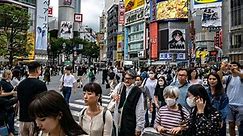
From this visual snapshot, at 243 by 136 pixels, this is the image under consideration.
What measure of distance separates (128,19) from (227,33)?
60652 mm

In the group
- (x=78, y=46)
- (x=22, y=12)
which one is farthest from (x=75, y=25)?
(x=22, y=12)

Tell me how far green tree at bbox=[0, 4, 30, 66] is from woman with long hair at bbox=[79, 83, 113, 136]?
39275 mm

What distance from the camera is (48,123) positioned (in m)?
2.27

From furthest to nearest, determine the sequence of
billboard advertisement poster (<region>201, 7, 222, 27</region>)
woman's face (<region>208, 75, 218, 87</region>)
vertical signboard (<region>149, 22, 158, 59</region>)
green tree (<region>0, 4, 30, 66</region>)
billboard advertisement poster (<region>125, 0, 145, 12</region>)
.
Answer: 1. billboard advertisement poster (<region>125, 0, 145, 12</region>)
2. vertical signboard (<region>149, 22, 158, 59</region>)
3. billboard advertisement poster (<region>201, 7, 222, 27</region>)
4. green tree (<region>0, 4, 30, 66</region>)
5. woman's face (<region>208, 75, 218, 87</region>)

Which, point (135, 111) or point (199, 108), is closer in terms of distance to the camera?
point (199, 108)

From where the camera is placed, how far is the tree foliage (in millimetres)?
41938

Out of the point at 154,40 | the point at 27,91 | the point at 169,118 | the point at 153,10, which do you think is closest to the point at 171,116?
the point at 169,118

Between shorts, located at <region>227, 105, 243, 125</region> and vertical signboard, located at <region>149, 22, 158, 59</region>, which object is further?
vertical signboard, located at <region>149, 22, 158, 59</region>

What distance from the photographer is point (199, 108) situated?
4.30 m

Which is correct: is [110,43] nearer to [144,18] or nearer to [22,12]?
[144,18]

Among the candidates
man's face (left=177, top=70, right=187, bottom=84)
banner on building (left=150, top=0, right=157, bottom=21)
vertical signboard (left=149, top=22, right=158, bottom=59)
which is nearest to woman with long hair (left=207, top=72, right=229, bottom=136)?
man's face (left=177, top=70, right=187, bottom=84)

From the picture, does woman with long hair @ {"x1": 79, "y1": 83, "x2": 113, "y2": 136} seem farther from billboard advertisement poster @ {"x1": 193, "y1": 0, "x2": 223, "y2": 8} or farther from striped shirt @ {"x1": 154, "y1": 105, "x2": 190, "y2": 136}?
billboard advertisement poster @ {"x1": 193, "y1": 0, "x2": 223, "y2": 8}

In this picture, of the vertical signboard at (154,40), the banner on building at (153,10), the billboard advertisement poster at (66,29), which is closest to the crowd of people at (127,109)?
the vertical signboard at (154,40)

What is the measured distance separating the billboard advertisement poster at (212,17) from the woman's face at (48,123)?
61466 millimetres
